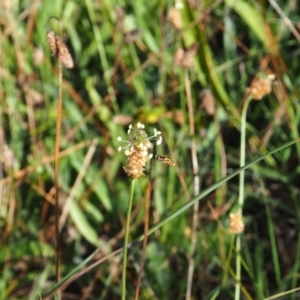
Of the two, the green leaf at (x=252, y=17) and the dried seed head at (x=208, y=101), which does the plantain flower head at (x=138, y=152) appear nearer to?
the dried seed head at (x=208, y=101)

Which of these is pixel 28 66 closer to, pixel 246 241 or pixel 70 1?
pixel 70 1

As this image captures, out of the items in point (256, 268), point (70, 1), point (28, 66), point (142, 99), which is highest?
point (70, 1)

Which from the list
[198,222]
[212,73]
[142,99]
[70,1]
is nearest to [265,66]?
[212,73]

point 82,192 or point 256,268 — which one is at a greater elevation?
point 82,192

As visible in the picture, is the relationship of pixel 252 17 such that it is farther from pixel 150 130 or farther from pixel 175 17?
pixel 150 130

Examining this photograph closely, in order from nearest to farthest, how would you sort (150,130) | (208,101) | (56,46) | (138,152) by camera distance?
(138,152)
(56,46)
(208,101)
(150,130)

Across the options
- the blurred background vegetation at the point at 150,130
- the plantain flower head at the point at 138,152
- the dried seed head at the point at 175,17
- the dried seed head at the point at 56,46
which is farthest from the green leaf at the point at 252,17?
the plantain flower head at the point at 138,152

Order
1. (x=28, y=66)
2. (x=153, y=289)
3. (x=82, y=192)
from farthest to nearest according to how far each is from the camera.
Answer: (x=28, y=66)
(x=82, y=192)
(x=153, y=289)

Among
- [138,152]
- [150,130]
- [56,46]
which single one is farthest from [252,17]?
[138,152]

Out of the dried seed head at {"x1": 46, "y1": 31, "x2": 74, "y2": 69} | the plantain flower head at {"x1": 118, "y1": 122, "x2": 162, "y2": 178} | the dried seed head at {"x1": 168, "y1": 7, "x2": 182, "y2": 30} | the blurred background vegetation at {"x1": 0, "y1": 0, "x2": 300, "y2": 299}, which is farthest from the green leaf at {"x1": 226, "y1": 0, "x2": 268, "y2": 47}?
the plantain flower head at {"x1": 118, "y1": 122, "x2": 162, "y2": 178}
